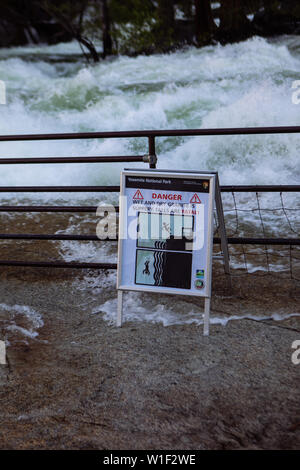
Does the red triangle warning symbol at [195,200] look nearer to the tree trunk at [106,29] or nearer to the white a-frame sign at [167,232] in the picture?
the white a-frame sign at [167,232]

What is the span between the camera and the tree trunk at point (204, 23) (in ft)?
54.0

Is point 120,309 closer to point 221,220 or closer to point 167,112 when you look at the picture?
point 221,220

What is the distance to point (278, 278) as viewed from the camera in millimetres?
4176

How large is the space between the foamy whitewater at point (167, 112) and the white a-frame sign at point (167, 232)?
1.10 feet

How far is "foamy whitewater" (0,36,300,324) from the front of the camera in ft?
Result: 27.6

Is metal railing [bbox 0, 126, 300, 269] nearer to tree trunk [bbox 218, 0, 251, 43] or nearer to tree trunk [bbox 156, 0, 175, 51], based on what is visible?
tree trunk [bbox 218, 0, 251, 43]

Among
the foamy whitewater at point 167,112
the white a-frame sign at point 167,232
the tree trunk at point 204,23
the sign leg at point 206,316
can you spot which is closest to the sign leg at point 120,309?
the white a-frame sign at point 167,232

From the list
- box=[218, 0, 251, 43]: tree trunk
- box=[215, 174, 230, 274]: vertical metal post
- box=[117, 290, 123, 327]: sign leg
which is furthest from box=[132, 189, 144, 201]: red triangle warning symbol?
box=[218, 0, 251, 43]: tree trunk

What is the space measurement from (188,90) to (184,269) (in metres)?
9.72

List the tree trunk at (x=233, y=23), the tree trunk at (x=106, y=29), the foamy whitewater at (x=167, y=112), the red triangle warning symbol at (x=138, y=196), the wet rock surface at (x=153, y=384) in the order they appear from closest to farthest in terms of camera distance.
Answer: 1. the wet rock surface at (x=153, y=384)
2. the red triangle warning symbol at (x=138, y=196)
3. the foamy whitewater at (x=167, y=112)
4. the tree trunk at (x=233, y=23)
5. the tree trunk at (x=106, y=29)

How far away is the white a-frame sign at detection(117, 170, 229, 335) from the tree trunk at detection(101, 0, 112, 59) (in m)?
16.2

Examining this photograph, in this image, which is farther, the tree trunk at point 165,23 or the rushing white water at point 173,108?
the tree trunk at point 165,23

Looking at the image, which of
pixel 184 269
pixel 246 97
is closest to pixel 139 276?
pixel 184 269
